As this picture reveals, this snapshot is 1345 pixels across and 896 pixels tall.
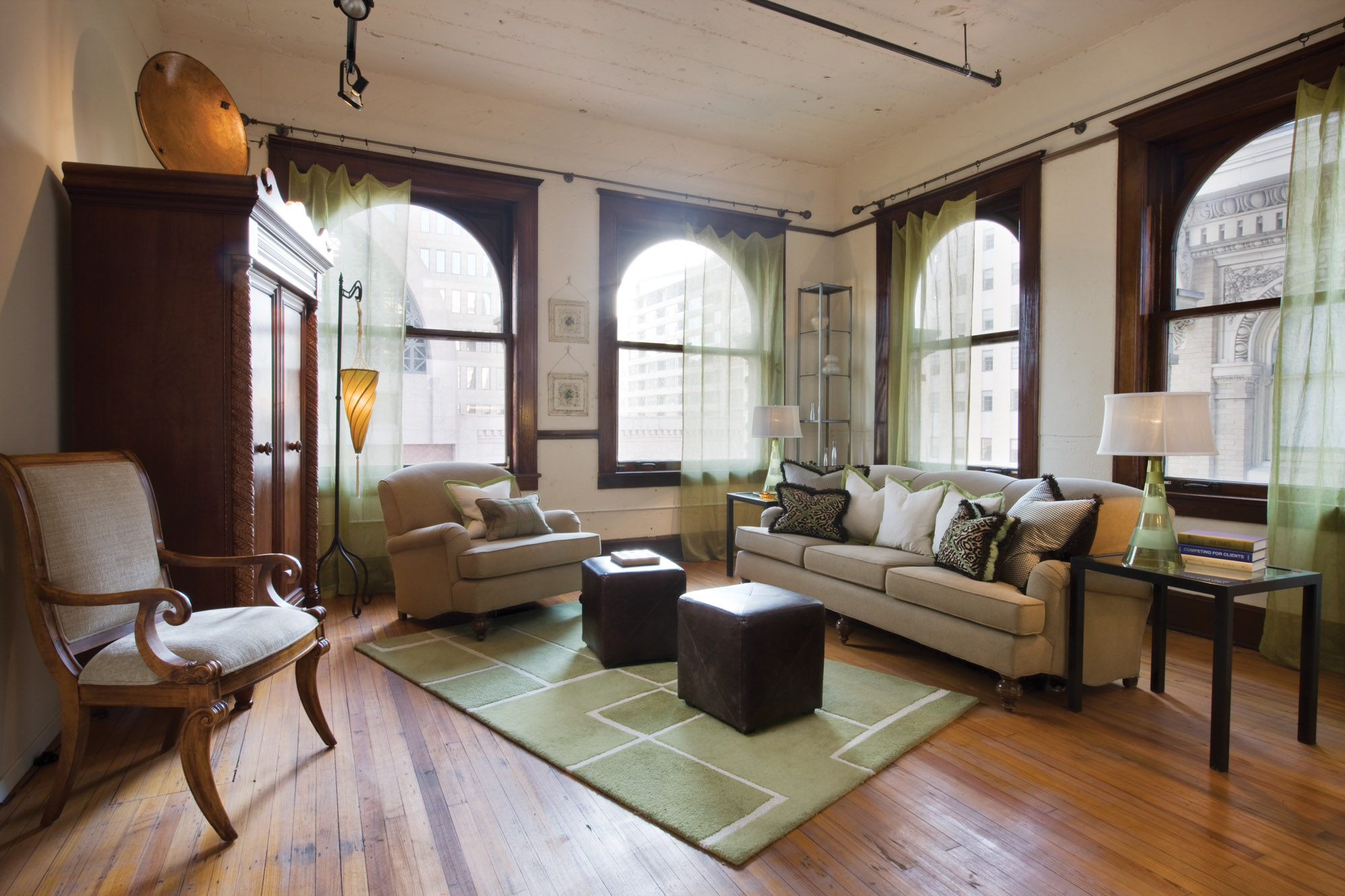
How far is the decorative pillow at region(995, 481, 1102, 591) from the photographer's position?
2.76 m

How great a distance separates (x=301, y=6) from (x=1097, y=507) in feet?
15.0

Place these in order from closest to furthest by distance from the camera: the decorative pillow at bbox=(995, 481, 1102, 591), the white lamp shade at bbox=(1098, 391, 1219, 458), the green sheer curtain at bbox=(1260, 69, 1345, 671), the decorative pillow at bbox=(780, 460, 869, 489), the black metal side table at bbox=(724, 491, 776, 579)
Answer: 1. the white lamp shade at bbox=(1098, 391, 1219, 458)
2. the decorative pillow at bbox=(995, 481, 1102, 591)
3. the green sheer curtain at bbox=(1260, 69, 1345, 671)
4. the decorative pillow at bbox=(780, 460, 869, 489)
5. the black metal side table at bbox=(724, 491, 776, 579)

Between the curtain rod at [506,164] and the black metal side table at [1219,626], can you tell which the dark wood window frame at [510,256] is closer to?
the curtain rod at [506,164]

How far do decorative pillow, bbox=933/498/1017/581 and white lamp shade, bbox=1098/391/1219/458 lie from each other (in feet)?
1.84

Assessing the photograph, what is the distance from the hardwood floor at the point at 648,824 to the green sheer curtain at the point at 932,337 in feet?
8.46

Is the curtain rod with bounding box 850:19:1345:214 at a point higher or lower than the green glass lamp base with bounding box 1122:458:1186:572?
higher

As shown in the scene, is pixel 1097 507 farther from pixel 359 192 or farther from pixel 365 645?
pixel 359 192

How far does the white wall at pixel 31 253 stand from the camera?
2.06 m

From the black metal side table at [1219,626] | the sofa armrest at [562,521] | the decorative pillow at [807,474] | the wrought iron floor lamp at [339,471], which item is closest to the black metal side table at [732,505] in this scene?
the decorative pillow at [807,474]

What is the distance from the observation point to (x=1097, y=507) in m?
2.76

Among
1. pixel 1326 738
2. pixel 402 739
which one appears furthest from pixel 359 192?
pixel 1326 738

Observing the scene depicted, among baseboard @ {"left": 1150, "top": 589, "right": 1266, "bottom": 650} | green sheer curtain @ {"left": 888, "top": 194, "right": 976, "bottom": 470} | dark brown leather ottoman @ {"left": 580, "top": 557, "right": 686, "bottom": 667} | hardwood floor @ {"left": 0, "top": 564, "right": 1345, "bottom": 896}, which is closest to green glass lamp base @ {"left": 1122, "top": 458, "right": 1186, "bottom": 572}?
hardwood floor @ {"left": 0, "top": 564, "right": 1345, "bottom": 896}

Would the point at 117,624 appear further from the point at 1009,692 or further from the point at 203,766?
the point at 1009,692

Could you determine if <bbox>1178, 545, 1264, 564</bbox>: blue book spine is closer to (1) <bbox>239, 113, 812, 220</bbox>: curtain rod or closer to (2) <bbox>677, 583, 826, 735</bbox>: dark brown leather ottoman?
(2) <bbox>677, 583, 826, 735</bbox>: dark brown leather ottoman
